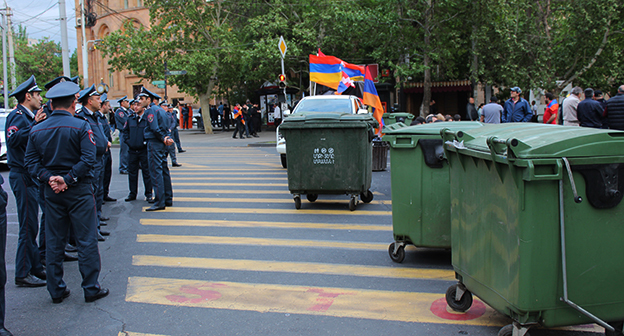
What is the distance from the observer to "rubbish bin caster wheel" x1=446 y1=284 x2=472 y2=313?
14.1 feet

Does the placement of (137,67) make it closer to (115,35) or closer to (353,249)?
(115,35)

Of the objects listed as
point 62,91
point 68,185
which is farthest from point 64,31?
point 68,185

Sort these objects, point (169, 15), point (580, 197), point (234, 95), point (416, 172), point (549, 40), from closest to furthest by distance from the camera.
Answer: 1. point (580, 197)
2. point (416, 172)
3. point (549, 40)
4. point (169, 15)
5. point (234, 95)

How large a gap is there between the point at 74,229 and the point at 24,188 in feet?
3.86

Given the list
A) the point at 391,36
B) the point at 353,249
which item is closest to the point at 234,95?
the point at 391,36

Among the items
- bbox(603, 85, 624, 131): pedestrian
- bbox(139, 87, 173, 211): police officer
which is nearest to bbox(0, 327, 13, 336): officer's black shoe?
bbox(139, 87, 173, 211): police officer

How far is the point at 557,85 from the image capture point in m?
25.2

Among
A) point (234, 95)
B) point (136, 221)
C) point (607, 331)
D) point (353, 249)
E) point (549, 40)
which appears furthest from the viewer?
point (234, 95)

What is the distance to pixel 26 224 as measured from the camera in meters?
5.31

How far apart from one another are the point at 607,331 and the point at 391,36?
77.9 ft

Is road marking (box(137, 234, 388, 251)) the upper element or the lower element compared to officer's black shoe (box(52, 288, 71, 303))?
upper

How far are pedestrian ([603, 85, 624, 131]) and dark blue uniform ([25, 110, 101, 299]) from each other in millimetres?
11475

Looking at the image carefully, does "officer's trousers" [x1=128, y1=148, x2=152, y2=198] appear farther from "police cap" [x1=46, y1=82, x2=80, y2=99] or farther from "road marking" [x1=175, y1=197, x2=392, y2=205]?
"police cap" [x1=46, y1=82, x2=80, y2=99]

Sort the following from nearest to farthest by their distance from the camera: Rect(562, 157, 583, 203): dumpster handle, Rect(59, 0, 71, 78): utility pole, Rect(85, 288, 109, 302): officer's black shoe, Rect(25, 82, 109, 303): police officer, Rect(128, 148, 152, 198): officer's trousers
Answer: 1. Rect(562, 157, 583, 203): dumpster handle
2. Rect(25, 82, 109, 303): police officer
3. Rect(85, 288, 109, 302): officer's black shoe
4. Rect(128, 148, 152, 198): officer's trousers
5. Rect(59, 0, 71, 78): utility pole
